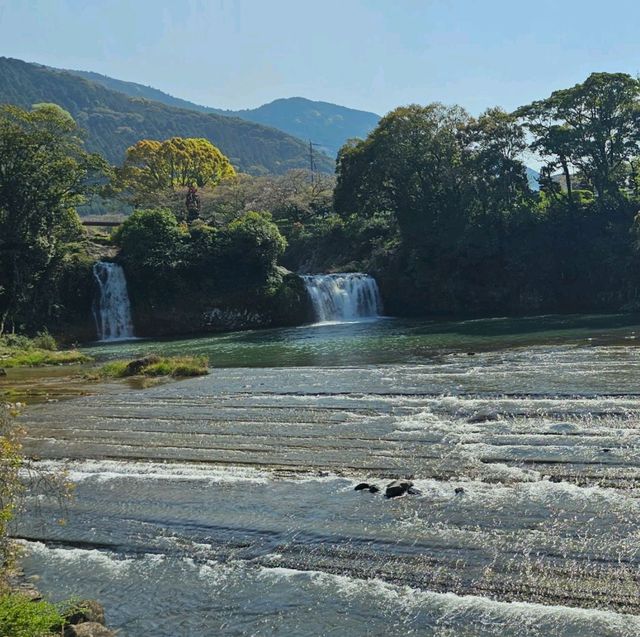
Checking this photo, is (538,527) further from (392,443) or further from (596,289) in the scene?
(596,289)

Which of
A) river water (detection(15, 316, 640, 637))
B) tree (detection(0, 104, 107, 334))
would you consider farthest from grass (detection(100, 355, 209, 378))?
tree (detection(0, 104, 107, 334))

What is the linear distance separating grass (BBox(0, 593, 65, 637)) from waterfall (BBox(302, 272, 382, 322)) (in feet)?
138

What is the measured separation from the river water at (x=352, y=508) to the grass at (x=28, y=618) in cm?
88

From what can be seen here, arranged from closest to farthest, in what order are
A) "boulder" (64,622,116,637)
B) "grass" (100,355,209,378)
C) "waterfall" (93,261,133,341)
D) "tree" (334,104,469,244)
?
"boulder" (64,622,116,637), "grass" (100,355,209,378), "waterfall" (93,261,133,341), "tree" (334,104,469,244)

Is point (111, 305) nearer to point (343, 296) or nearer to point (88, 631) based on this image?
point (343, 296)

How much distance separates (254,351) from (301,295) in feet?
53.9

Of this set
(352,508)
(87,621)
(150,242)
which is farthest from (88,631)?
(150,242)

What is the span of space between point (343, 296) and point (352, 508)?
40.0 meters

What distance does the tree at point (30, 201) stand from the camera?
142 feet

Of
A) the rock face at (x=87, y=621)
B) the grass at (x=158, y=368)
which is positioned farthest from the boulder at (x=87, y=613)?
the grass at (x=158, y=368)

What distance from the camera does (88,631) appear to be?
723cm

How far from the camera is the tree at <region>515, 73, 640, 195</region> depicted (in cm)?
4875

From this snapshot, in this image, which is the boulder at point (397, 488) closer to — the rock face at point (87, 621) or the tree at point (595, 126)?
the rock face at point (87, 621)

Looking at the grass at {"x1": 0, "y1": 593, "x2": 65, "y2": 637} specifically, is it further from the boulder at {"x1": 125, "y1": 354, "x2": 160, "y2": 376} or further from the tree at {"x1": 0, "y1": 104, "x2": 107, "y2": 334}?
the tree at {"x1": 0, "y1": 104, "x2": 107, "y2": 334}
